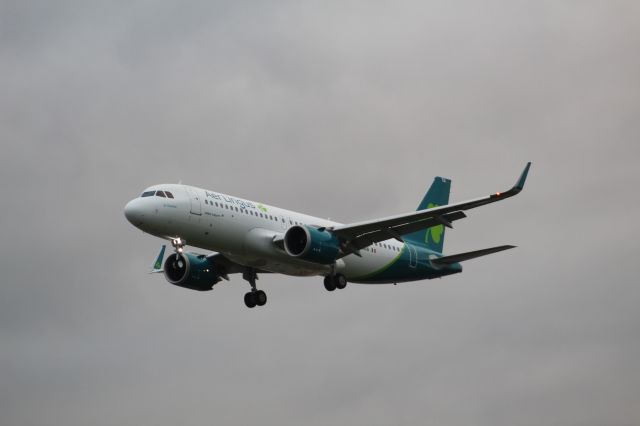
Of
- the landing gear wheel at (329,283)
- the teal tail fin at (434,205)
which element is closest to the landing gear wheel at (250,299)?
the landing gear wheel at (329,283)

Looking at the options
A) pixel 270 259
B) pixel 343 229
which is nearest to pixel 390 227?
pixel 343 229

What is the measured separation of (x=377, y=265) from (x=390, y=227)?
5.07m

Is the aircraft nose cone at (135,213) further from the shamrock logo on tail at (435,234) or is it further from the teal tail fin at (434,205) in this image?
the shamrock logo on tail at (435,234)

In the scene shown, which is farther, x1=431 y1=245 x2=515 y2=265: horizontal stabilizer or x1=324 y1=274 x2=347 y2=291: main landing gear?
x1=324 y1=274 x2=347 y2=291: main landing gear

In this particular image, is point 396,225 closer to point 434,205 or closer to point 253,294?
point 253,294

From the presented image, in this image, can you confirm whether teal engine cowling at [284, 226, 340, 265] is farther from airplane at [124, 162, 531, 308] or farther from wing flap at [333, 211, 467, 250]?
wing flap at [333, 211, 467, 250]

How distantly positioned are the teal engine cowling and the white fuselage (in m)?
0.54

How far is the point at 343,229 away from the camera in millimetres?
58094

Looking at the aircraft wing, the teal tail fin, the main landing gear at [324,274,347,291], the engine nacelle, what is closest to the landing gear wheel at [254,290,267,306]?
the engine nacelle

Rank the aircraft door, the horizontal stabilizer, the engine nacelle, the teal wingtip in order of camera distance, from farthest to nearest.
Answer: the engine nacelle → the horizontal stabilizer → the aircraft door → the teal wingtip

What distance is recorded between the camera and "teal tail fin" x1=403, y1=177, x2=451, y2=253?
2643 inches

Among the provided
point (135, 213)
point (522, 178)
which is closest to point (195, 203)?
point (135, 213)

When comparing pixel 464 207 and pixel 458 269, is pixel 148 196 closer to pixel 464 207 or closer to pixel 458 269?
pixel 464 207

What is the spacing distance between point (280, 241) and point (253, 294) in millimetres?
6867
